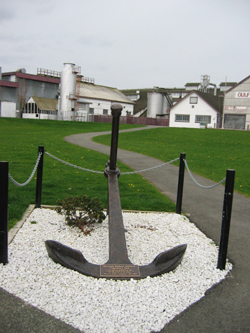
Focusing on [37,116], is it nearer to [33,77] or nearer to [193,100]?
[33,77]

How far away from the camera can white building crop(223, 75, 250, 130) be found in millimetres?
45750

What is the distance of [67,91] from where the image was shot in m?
48.3

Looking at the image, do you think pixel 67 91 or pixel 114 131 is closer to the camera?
pixel 114 131

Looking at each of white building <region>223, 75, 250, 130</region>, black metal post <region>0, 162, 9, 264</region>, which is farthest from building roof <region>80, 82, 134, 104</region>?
black metal post <region>0, 162, 9, 264</region>

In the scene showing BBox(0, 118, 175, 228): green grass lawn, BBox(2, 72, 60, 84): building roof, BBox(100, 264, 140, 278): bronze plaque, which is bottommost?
BBox(100, 264, 140, 278): bronze plaque

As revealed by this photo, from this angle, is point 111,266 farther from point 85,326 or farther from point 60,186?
point 60,186

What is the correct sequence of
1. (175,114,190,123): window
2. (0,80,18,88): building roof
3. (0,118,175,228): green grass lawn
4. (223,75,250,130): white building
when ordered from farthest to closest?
(175,114,190,123): window < (0,80,18,88): building roof < (223,75,250,130): white building < (0,118,175,228): green grass lawn

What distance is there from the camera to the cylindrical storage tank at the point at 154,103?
5938 centimetres

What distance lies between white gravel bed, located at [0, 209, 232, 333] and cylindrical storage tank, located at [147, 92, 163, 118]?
5523 centimetres

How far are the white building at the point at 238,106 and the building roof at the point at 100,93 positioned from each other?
65.4 ft

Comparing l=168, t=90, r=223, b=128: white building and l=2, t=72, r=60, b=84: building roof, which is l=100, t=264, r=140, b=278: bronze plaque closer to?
l=168, t=90, r=223, b=128: white building

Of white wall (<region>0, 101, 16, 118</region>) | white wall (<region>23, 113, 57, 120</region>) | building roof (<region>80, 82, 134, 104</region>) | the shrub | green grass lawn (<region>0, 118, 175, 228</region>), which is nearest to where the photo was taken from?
the shrub

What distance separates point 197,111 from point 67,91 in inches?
748

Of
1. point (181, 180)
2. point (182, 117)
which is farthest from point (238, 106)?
point (181, 180)
